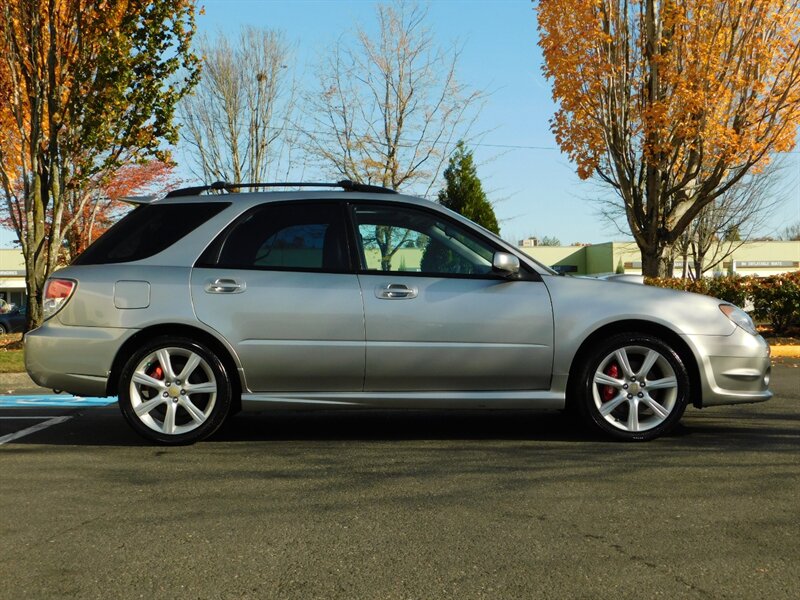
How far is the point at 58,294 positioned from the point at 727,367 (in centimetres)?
459

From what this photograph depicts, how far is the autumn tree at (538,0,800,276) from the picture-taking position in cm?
1577

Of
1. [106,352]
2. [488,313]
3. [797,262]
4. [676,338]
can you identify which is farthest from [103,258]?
Answer: [797,262]

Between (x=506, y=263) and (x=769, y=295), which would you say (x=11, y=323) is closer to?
(x=769, y=295)

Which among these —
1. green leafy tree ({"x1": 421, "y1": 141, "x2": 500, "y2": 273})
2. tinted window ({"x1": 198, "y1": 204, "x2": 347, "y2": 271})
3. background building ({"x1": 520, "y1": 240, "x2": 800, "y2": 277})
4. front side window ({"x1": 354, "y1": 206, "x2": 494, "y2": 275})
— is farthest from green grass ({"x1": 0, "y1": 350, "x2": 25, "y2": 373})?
background building ({"x1": 520, "y1": 240, "x2": 800, "y2": 277})

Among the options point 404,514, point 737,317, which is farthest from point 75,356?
point 737,317

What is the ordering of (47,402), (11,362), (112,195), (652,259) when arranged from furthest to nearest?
(112,195)
(652,259)
(11,362)
(47,402)

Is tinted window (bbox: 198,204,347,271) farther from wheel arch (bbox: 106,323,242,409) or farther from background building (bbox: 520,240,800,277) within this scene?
background building (bbox: 520,240,800,277)

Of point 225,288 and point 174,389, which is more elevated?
point 225,288

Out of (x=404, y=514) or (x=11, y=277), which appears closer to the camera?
(x=404, y=514)

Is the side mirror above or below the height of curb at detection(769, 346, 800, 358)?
above

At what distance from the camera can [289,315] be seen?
5812 mm

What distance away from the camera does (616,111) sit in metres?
16.8

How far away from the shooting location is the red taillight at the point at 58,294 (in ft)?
19.5

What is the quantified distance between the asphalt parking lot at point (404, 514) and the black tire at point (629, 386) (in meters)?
0.19
